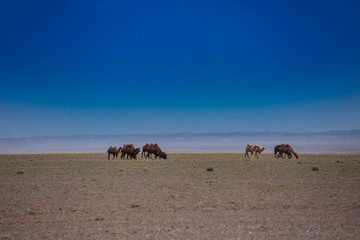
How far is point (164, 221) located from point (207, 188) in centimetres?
878

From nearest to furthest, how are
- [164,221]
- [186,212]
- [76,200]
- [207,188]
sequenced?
[164,221] → [186,212] → [76,200] → [207,188]

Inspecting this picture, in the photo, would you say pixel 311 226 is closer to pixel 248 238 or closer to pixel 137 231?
pixel 248 238

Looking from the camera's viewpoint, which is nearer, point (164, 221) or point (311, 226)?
point (311, 226)

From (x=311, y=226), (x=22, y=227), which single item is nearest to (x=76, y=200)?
(x=22, y=227)

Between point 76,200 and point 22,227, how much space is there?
5.43 metres

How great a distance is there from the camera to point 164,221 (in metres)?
13.1

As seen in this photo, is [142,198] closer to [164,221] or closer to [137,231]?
[164,221]

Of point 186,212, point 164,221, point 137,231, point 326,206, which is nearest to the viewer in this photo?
point 137,231

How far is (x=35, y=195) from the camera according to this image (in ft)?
63.1

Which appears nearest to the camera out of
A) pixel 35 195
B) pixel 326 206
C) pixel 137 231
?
pixel 137 231

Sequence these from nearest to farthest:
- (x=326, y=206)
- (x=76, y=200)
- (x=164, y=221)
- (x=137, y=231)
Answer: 1. (x=137, y=231)
2. (x=164, y=221)
3. (x=326, y=206)
4. (x=76, y=200)

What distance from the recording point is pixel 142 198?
60.1 ft

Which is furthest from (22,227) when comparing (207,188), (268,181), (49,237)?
(268,181)

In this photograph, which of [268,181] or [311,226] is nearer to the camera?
[311,226]
